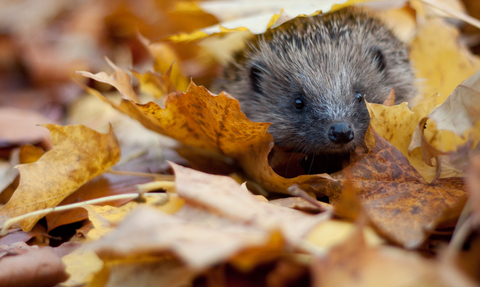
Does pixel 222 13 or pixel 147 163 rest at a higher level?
pixel 222 13

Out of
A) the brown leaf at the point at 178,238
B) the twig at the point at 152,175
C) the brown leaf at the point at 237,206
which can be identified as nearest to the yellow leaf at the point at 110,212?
the brown leaf at the point at 237,206

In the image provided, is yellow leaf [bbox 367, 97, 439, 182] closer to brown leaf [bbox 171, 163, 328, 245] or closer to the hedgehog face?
the hedgehog face

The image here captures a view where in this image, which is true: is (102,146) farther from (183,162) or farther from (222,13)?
(222,13)

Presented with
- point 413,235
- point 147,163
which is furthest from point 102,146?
point 413,235

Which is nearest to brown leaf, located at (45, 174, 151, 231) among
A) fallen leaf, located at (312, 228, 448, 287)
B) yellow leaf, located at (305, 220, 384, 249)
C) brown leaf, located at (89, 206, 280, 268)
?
brown leaf, located at (89, 206, 280, 268)

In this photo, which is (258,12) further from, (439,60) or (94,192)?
(94,192)

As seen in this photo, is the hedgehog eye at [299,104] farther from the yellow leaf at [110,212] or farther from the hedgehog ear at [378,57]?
the yellow leaf at [110,212]

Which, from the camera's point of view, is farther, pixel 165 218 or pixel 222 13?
pixel 222 13

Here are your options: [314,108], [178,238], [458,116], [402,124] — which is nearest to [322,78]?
[314,108]
